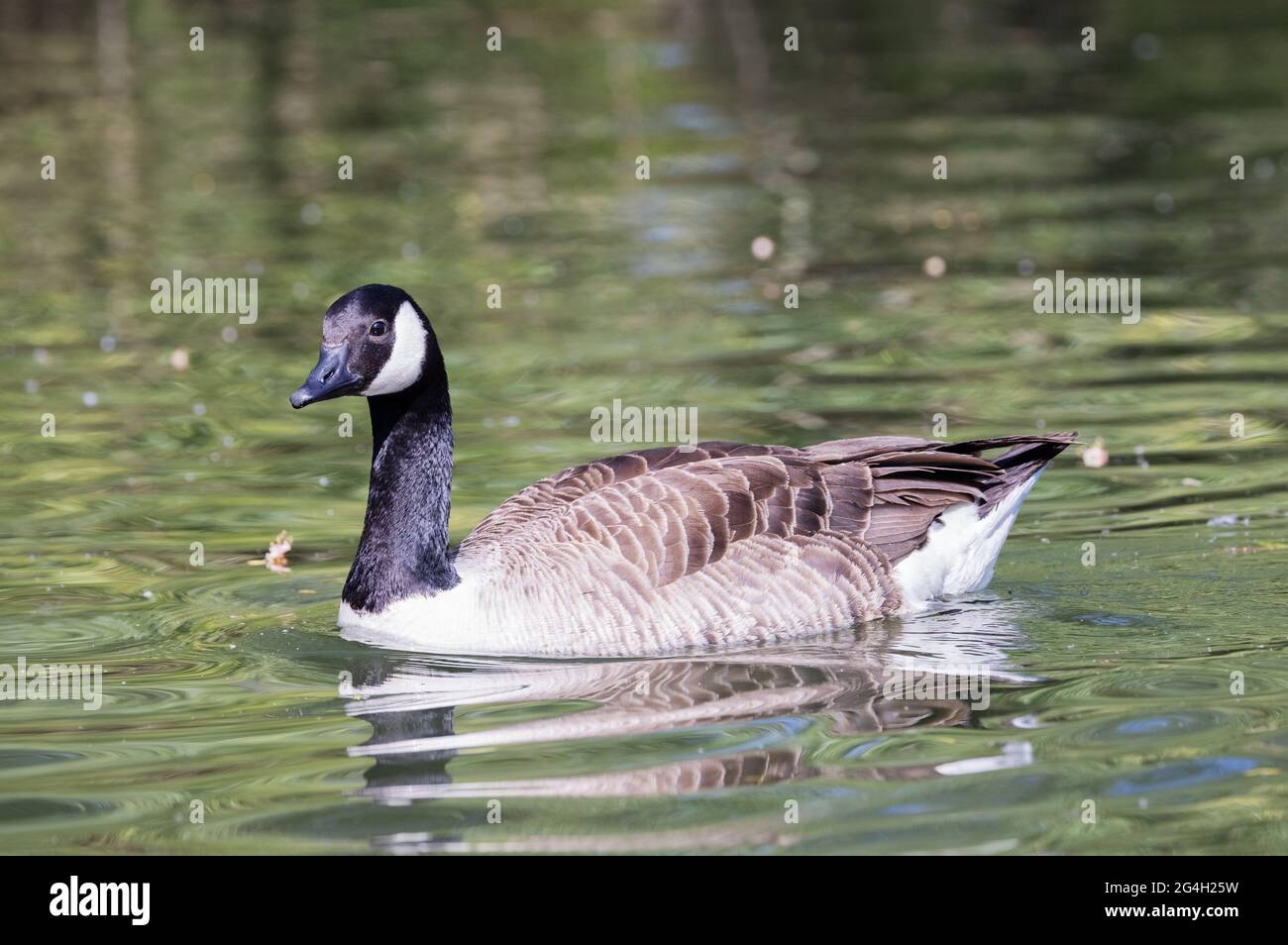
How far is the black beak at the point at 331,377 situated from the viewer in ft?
31.5

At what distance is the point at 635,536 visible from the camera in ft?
33.3

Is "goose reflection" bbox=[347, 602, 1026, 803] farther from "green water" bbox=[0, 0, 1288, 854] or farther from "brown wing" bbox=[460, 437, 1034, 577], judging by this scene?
"brown wing" bbox=[460, 437, 1034, 577]

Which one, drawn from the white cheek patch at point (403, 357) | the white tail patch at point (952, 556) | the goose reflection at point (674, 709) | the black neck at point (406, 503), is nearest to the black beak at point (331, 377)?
the white cheek patch at point (403, 357)

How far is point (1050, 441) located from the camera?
1091cm

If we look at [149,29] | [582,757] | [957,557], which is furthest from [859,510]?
[149,29]

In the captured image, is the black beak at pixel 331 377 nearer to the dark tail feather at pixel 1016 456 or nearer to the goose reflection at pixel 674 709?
the goose reflection at pixel 674 709

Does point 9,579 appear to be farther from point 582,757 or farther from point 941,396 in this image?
point 941,396

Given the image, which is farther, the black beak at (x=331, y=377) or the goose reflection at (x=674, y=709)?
the black beak at (x=331, y=377)

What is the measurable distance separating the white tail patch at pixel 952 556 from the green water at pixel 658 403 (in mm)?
192

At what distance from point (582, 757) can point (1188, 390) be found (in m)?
8.35

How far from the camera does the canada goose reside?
10.0 meters

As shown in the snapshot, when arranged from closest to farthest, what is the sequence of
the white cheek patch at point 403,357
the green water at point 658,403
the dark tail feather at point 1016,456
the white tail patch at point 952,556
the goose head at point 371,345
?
the green water at point 658,403 < the goose head at point 371,345 < the white cheek patch at point 403,357 < the white tail patch at point 952,556 < the dark tail feather at point 1016,456

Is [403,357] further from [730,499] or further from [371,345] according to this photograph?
[730,499]

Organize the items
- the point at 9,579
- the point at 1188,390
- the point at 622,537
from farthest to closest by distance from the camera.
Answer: the point at 1188,390
the point at 9,579
the point at 622,537
